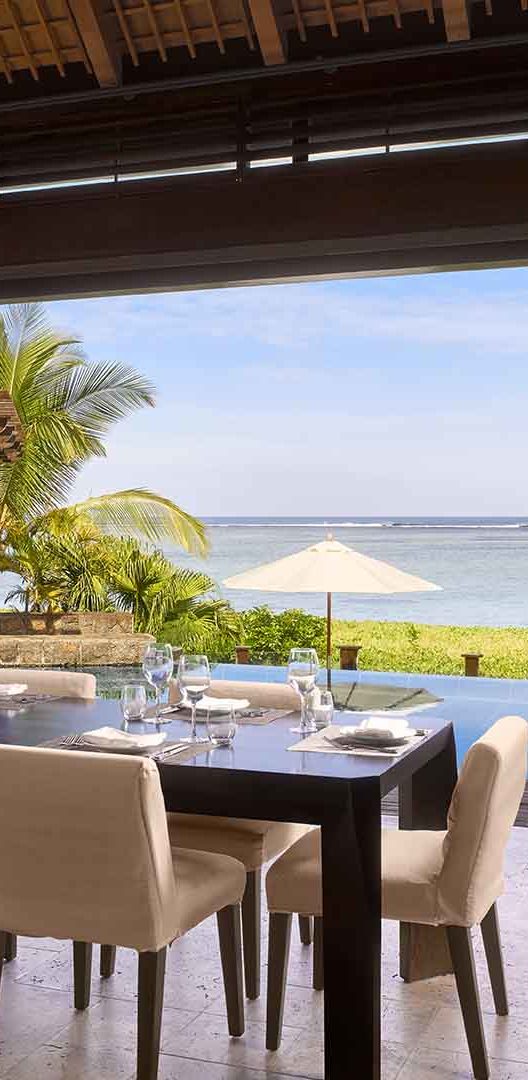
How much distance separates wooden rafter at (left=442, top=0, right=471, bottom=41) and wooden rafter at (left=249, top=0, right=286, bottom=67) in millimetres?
487

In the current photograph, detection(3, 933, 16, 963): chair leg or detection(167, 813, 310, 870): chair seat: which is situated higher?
detection(167, 813, 310, 870): chair seat

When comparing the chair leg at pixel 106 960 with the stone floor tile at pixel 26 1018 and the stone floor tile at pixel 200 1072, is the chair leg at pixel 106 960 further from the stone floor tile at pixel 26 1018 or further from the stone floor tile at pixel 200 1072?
the stone floor tile at pixel 200 1072

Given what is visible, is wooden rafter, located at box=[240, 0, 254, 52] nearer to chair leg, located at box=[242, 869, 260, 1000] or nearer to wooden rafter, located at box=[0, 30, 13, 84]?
wooden rafter, located at box=[0, 30, 13, 84]

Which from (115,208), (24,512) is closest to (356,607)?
(24,512)

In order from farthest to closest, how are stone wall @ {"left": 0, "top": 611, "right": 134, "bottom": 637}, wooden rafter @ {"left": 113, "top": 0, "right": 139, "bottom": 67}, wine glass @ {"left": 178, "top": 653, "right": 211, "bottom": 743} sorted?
1. stone wall @ {"left": 0, "top": 611, "right": 134, "bottom": 637}
2. wooden rafter @ {"left": 113, "top": 0, "right": 139, "bottom": 67}
3. wine glass @ {"left": 178, "top": 653, "right": 211, "bottom": 743}

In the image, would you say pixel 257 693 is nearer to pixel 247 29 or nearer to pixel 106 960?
pixel 106 960

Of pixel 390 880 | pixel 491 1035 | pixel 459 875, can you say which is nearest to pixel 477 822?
pixel 459 875

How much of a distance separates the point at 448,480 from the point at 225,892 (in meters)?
23.0

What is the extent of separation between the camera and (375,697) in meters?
7.11

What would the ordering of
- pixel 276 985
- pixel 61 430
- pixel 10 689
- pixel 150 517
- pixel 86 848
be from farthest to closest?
pixel 150 517 < pixel 61 430 < pixel 10 689 < pixel 276 985 < pixel 86 848

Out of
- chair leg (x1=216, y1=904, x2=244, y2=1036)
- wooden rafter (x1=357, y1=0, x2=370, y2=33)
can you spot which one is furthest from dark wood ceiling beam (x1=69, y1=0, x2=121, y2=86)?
chair leg (x1=216, y1=904, x2=244, y2=1036)

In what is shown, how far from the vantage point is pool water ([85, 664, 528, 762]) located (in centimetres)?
699

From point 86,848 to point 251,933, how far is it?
0.88 metres

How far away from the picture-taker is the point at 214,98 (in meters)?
3.73
